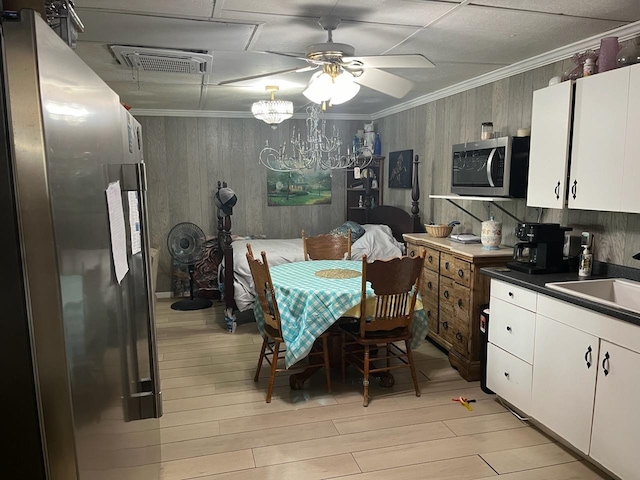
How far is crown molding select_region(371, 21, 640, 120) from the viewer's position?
105 inches

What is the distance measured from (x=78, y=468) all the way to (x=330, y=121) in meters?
5.95

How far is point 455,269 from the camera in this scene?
12.0ft

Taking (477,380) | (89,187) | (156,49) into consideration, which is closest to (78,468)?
(89,187)

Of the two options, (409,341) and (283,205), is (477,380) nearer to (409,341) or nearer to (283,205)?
(409,341)

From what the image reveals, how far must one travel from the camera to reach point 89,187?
3.14 feet

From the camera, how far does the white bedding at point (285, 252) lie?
15.1ft

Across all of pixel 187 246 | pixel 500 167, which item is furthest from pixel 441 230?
pixel 187 246

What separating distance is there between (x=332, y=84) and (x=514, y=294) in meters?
1.67

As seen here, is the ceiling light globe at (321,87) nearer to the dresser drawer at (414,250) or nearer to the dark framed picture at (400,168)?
the dresser drawer at (414,250)

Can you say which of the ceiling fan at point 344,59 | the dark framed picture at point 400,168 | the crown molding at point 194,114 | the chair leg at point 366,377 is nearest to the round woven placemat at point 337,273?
the chair leg at point 366,377

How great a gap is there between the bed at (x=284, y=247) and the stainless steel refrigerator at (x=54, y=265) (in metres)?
3.56

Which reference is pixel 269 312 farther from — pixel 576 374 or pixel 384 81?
pixel 576 374

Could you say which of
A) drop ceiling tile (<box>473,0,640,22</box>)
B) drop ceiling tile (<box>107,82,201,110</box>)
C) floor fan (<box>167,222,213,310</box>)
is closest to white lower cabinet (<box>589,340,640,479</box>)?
drop ceiling tile (<box>473,0,640,22</box>)

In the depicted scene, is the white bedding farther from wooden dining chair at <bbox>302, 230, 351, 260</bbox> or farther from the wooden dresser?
the wooden dresser
